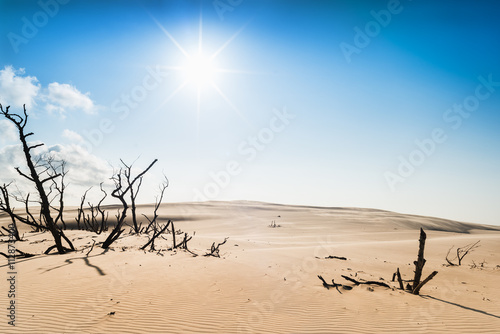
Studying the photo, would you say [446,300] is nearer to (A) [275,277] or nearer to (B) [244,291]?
(A) [275,277]

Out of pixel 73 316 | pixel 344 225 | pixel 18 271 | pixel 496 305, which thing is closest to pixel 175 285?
pixel 73 316

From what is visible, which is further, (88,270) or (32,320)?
(88,270)

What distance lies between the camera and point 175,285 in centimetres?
715

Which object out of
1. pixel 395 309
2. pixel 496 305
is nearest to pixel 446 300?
pixel 496 305

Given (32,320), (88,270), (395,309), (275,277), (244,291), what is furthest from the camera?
(275,277)

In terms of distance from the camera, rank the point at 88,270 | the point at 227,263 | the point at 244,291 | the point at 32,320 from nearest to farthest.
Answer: the point at 32,320
the point at 244,291
the point at 88,270
the point at 227,263

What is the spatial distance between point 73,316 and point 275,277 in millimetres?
5309

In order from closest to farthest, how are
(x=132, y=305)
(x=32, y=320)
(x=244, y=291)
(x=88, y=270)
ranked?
(x=32, y=320) < (x=132, y=305) < (x=244, y=291) < (x=88, y=270)

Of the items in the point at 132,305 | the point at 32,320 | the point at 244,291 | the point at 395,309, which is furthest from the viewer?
the point at 244,291

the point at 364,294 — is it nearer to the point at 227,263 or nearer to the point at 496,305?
the point at 496,305

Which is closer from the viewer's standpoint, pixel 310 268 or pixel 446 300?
pixel 446 300

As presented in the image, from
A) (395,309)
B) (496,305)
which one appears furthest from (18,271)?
(496,305)

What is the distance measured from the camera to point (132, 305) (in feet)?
18.9

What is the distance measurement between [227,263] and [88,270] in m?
4.42
